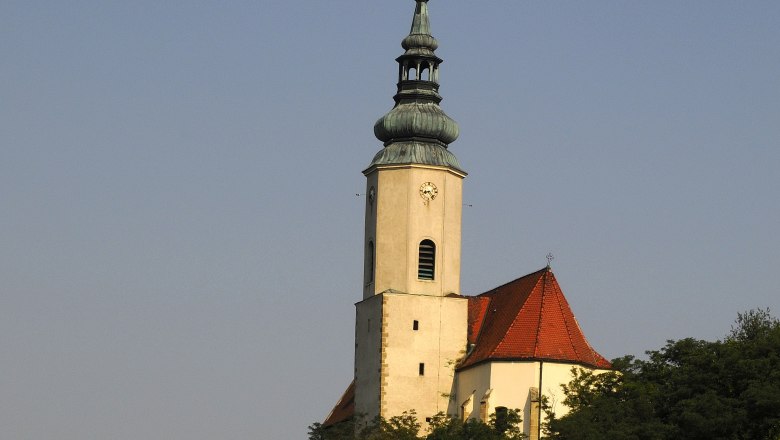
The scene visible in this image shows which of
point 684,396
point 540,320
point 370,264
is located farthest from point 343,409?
point 684,396

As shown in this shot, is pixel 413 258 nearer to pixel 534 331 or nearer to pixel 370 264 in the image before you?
pixel 370 264

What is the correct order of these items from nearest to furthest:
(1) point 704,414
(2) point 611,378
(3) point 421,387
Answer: (1) point 704,414, (2) point 611,378, (3) point 421,387

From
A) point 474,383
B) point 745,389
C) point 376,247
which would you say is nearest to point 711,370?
point 745,389

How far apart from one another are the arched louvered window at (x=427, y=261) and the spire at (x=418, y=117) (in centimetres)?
291

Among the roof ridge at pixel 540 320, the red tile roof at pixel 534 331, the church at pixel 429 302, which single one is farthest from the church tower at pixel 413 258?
the roof ridge at pixel 540 320

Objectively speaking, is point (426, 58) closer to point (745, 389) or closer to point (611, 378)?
point (611, 378)

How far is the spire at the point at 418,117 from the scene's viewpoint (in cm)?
7444

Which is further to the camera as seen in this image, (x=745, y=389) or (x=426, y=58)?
(x=426, y=58)

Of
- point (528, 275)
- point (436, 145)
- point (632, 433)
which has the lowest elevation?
point (632, 433)

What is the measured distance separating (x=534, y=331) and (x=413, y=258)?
596 centimetres

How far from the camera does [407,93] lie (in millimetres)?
75375

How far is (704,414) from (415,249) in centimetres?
1624

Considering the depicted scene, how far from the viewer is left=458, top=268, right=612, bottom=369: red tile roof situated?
69500mm

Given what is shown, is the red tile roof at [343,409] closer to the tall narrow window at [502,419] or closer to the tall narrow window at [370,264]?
the tall narrow window at [370,264]
